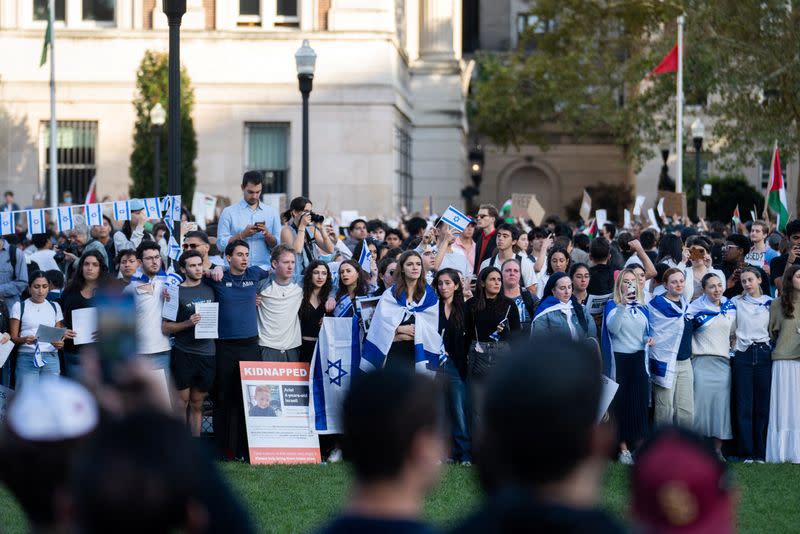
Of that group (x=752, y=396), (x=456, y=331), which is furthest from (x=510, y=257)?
(x=752, y=396)

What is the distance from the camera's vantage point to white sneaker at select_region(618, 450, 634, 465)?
12391 mm

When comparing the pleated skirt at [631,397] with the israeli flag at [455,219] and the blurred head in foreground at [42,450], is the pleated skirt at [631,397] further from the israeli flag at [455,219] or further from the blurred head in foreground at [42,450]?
the blurred head in foreground at [42,450]

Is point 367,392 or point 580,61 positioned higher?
point 580,61

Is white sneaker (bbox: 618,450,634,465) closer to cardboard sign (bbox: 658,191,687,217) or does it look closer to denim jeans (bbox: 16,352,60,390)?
denim jeans (bbox: 16,352,60,390)

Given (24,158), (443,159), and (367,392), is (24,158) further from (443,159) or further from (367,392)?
(367,392)

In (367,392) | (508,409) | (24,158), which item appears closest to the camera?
(508,409)

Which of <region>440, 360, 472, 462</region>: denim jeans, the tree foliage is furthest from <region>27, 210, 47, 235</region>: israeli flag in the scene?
the tree foliage

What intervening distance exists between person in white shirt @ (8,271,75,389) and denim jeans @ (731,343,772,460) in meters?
6.33

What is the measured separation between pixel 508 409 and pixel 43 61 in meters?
27.5

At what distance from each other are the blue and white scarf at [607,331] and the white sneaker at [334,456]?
2.60 meters

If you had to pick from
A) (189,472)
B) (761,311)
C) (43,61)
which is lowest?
(761,311)

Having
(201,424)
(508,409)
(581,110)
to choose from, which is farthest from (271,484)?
(581,110)

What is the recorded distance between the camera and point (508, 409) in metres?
2.90

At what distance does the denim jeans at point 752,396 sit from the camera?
12.8m
